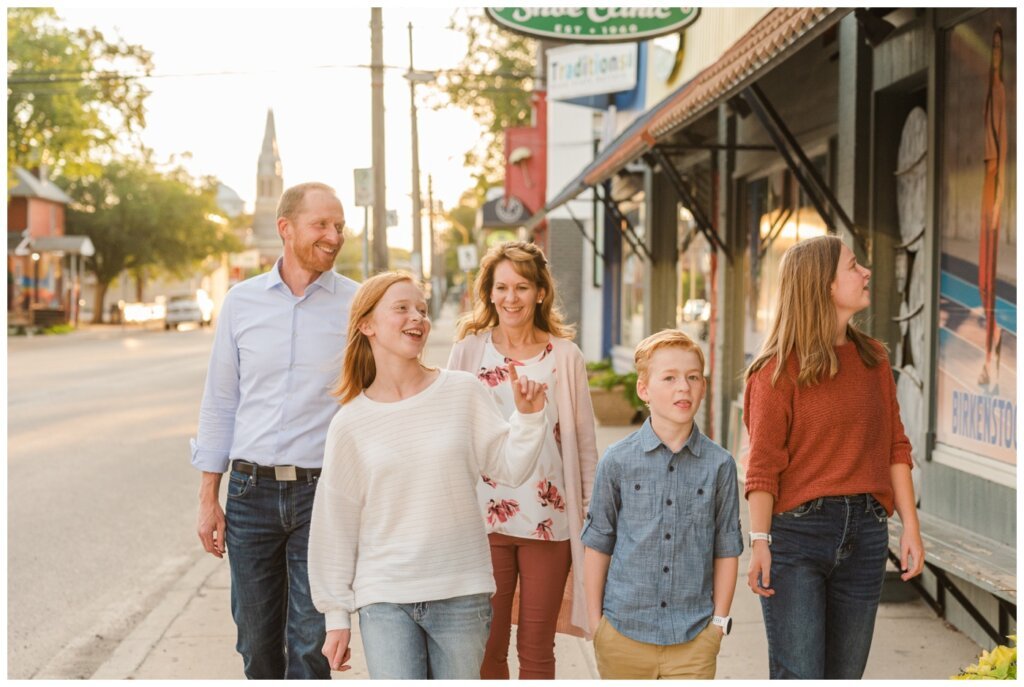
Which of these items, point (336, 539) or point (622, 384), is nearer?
point (336, 539)

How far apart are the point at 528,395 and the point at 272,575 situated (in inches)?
59.3

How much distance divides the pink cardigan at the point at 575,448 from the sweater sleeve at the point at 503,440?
677mm

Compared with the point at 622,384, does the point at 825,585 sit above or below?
above

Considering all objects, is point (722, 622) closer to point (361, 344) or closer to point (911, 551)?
point (911, 551)

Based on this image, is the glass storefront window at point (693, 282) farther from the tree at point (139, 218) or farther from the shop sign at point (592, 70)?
the tree at point (139, 218)

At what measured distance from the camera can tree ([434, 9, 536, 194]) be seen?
32859 mm

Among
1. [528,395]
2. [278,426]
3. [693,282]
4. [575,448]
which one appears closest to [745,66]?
[575,448]

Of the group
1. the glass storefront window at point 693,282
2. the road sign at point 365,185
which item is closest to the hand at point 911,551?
the glass storefront window at point 693,282

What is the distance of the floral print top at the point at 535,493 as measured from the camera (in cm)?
414

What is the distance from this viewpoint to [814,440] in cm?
362

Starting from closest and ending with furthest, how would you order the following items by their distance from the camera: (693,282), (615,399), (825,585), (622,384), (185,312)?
(825,585)
(693,282)
(615,399)
(622,384)
(185,312)

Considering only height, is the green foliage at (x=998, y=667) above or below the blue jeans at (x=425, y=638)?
below

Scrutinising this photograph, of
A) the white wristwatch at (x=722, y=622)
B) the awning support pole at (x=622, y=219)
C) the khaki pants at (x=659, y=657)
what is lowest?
the khaki pants at (x=659, y=657)

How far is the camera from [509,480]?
3486 mm
